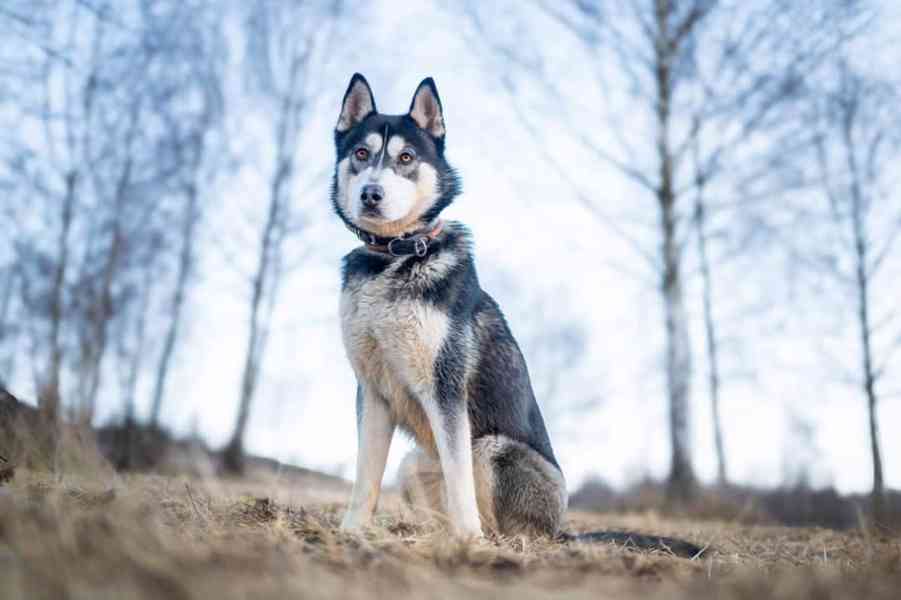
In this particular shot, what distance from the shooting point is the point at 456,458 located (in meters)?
3.27

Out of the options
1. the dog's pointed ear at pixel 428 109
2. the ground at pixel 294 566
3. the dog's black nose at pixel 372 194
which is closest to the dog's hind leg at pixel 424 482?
the ground at pixel 294 566

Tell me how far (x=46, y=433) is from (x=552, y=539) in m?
3.48

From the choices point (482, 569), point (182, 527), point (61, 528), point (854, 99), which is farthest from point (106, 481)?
point (854, 99)

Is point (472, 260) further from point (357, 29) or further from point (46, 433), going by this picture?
point (357, 29)

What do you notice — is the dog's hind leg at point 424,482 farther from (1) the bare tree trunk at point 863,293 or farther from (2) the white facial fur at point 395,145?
(1) the bare tree trunk at point 863,293

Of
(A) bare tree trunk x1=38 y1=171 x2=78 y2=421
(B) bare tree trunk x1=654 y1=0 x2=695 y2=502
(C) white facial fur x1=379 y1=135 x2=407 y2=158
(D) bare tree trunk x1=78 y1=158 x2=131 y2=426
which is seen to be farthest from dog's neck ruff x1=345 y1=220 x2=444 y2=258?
(D) bare tree trunk x1=78 y1=158 x2=131 y2=426

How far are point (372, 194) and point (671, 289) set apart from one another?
748 cm

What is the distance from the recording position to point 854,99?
1198cm

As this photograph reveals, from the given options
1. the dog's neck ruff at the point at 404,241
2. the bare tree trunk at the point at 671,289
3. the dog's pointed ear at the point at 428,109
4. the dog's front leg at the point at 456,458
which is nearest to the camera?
the dog's front leg at the point at 456,458

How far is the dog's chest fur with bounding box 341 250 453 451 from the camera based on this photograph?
3.34m

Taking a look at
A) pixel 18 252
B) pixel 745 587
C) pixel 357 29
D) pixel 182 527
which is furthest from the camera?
pixel 18 252

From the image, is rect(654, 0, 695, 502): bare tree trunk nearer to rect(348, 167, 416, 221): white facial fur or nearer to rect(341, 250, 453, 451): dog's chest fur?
rect(341, 250, 453, 451): dog's chest fur

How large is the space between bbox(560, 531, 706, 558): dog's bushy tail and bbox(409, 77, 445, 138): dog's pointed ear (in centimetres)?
235

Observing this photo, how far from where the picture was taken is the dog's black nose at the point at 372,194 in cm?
349
